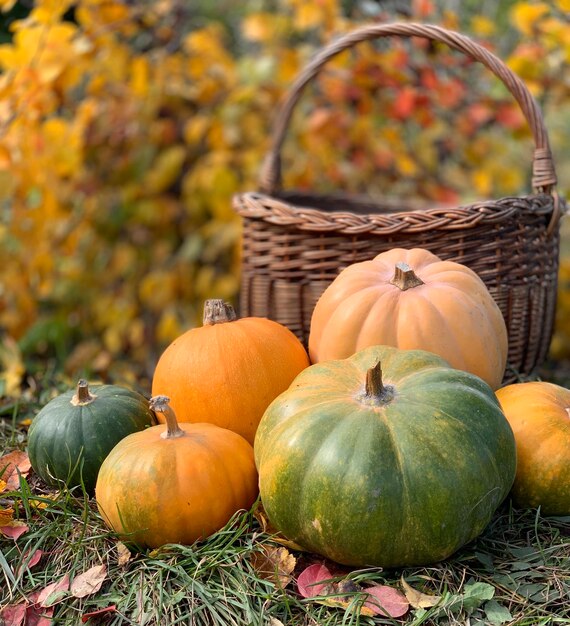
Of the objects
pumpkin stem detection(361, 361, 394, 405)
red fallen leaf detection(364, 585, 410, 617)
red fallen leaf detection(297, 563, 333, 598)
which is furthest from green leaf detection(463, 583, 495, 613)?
pumpkin stem detection(361, 361, 394, 405)

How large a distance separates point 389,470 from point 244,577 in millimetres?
342

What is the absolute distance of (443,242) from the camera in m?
2.03

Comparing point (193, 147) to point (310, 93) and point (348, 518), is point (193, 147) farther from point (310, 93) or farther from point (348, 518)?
point (348, 518)

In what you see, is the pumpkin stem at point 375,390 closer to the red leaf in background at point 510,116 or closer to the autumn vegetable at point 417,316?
the autumn vegetable at point 417,316

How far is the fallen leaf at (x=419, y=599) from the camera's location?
1238mm

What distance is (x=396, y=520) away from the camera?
127cm

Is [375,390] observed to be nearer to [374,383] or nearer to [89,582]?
[374,383]

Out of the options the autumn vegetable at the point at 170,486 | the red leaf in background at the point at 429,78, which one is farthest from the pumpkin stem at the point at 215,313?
the red leaf in background at the point at 429,78

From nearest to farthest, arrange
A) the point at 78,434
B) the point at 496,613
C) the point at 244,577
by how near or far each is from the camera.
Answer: the point at 496,613 < the point at 244,577 < the point at 78,434

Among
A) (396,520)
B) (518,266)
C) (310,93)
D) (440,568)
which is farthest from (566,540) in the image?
(310,93)

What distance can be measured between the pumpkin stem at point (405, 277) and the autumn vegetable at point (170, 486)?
1.87ft

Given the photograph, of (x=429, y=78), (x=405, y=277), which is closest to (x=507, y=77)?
(x=405, y=277)

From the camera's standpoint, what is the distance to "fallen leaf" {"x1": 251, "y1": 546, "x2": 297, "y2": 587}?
1.34 metres

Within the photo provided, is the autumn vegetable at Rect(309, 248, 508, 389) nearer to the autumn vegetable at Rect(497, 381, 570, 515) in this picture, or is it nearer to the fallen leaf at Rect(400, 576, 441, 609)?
the autumn vegetable at Rect(497, 381, 570, 515)
